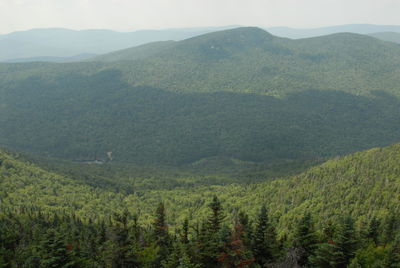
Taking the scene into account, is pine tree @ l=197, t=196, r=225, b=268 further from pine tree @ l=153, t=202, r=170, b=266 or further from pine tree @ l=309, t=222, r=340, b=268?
pine tree @ l=153, t=202, r=170, b=266

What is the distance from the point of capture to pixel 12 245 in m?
65.0

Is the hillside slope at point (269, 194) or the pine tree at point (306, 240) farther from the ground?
the pine tree at point (306, 240)

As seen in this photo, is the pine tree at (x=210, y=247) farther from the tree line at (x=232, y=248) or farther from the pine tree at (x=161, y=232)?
the pine tree at (x=161, y=232)

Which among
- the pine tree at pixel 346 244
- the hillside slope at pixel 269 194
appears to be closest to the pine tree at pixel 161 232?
the pine tree at pixel 346 244

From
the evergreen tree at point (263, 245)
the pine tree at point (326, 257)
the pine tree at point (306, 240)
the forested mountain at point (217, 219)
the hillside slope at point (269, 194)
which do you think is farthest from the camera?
the hillside slope at point (269, 194)

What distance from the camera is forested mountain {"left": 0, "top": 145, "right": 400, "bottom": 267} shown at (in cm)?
4169

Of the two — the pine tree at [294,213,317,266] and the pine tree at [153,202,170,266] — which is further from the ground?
the pine tree at [294,213,317,266]

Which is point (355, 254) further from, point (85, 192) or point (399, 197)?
point (85, 192)

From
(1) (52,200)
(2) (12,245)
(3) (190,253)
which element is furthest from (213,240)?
(1) (52,200)

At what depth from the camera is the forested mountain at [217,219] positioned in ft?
137

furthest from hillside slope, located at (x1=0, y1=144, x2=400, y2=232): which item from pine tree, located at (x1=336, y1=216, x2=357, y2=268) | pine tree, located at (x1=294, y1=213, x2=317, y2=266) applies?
pine tree, located at (x1=336, y1=216, x2=357, y2=268)

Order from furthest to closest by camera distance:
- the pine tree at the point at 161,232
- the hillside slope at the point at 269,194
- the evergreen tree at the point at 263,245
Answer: the hillside slope at the point at 269,194 → the pine tree at the point at 161,232 → the evergreen tree at the point at 263,245

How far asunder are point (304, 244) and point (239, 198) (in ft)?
312

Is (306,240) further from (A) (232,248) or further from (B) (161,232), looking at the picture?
(B) (161,232)
